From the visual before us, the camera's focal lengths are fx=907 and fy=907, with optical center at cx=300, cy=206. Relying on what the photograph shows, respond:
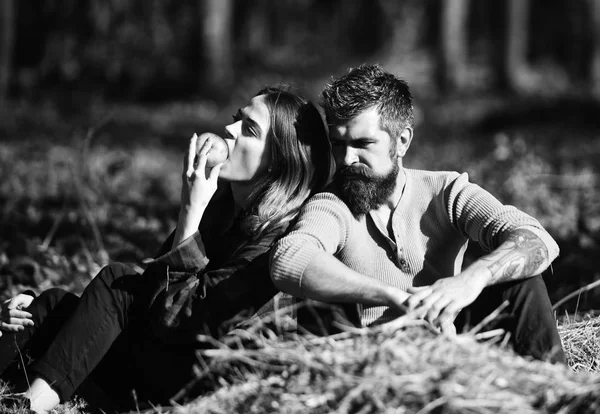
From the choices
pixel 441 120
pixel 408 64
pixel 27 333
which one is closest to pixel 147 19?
pixel 408 64

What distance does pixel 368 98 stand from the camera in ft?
12.4

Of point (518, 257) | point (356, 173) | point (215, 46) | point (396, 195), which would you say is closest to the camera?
point (518, 257)

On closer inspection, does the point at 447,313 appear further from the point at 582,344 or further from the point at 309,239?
the point at 582,344

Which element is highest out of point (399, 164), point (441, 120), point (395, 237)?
point (399, 164)

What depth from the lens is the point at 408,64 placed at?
86.2 ft

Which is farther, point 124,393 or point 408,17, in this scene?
point 408,17

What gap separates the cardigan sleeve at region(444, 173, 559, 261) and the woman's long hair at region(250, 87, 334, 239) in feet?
2.03

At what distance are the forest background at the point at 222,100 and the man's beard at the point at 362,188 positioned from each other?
707 millimetres

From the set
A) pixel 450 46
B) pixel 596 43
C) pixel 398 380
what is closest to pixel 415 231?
pixel 398 380

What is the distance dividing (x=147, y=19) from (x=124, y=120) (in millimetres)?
8888

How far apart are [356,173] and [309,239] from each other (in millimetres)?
419

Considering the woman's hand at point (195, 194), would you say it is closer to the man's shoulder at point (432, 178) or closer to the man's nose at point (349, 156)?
the man's nose at point (349, 156)

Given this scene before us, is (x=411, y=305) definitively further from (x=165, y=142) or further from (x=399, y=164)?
(x=165, y=142)

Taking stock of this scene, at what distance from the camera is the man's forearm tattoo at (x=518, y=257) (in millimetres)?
3441
